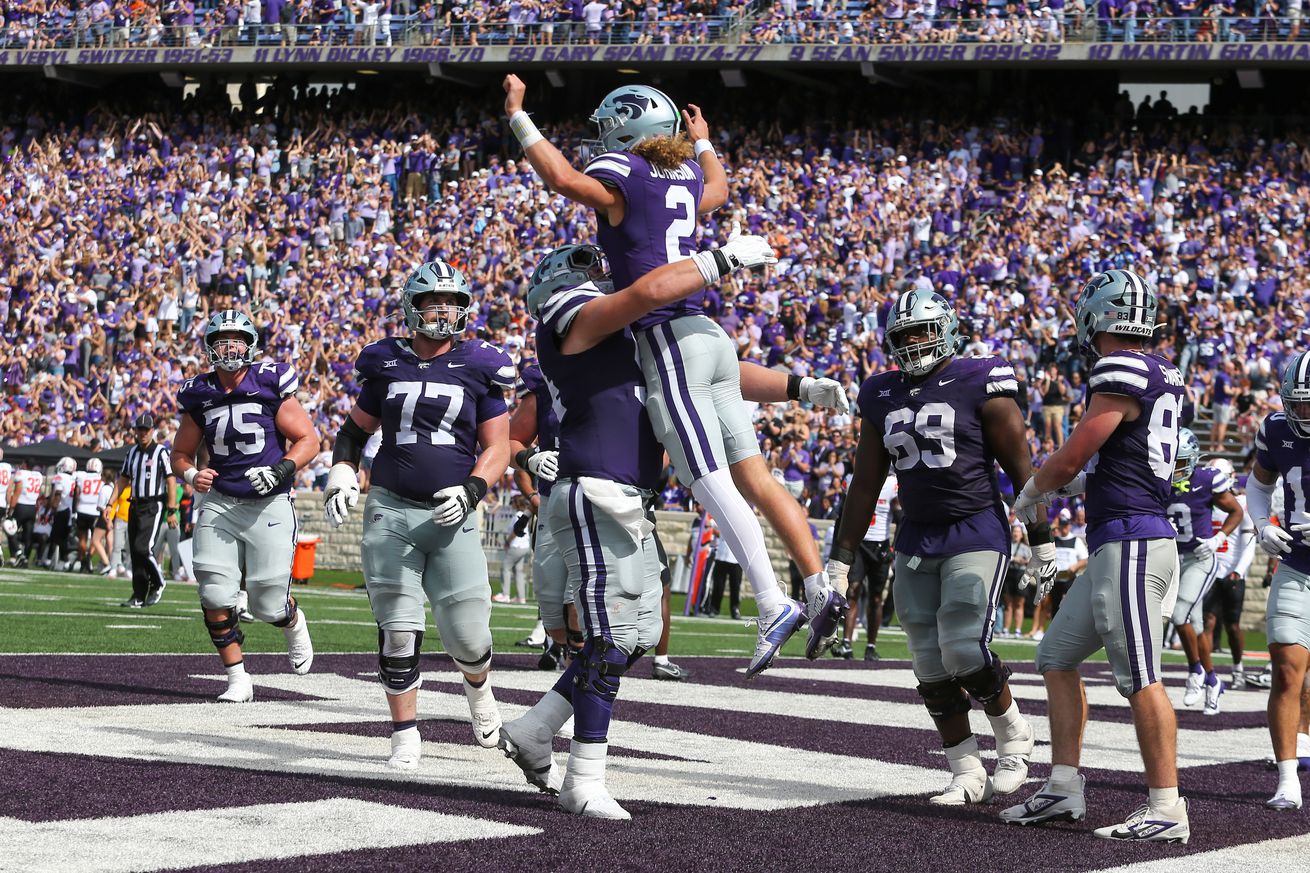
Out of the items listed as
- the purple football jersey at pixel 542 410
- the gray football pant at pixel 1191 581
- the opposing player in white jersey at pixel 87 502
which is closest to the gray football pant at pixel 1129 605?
the purple football jersey at pixel 542 410

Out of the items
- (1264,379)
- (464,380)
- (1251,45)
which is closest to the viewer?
(464,380)

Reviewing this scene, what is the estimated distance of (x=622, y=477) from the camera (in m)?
5.74

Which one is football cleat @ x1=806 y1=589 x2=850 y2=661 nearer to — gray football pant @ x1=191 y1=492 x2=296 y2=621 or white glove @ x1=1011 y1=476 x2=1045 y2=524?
white glove @ x1=1011 y1=476 x2=1045 y2=524

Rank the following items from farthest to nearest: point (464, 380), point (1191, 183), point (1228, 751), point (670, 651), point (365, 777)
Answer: point (1191, 183), point (670, 651), point (1228, 751), point (464, 380), point (365, 777)

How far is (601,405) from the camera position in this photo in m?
5.77

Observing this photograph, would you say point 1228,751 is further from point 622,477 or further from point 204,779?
point 204,779

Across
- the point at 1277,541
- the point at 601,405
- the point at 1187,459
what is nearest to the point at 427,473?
the point at 601,405

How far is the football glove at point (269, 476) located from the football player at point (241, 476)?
0.06 m

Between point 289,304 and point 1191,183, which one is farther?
point 289,304

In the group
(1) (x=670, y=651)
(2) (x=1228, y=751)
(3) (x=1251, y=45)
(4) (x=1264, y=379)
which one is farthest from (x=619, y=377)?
(3) (x=1251, y=45)

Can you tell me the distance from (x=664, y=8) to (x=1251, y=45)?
10.2m

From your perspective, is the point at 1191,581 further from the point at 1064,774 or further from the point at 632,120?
the point at 632,120

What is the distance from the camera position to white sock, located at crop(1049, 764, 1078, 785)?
236 inches

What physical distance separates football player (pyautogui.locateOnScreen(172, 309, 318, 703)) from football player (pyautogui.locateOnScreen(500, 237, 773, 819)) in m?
3.43
